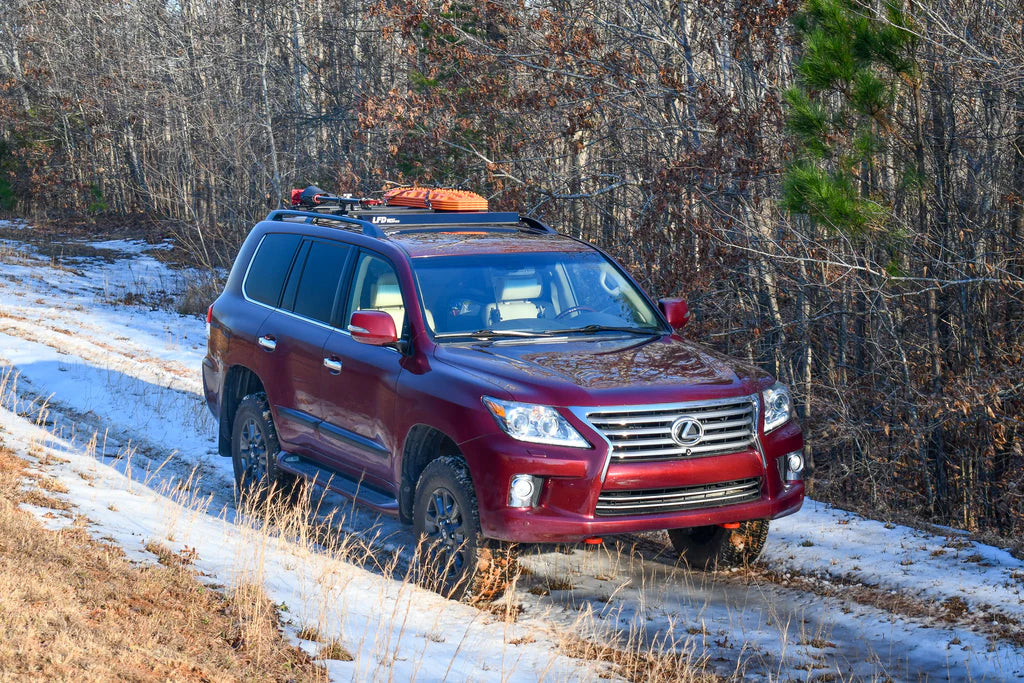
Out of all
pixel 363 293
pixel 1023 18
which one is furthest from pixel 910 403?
pixel 363 293

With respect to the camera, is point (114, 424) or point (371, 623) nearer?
point (371, 623)

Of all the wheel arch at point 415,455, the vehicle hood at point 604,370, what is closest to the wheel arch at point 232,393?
the wheel arch at point 415,455

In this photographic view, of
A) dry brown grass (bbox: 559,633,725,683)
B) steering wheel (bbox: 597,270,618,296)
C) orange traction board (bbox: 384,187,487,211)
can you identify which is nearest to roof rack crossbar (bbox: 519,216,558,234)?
orange traction board (bbox: 384,187,487,211)

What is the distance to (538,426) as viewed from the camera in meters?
5.46

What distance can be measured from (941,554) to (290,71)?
23952mm

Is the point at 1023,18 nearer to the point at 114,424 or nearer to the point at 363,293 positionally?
the point at 363,293

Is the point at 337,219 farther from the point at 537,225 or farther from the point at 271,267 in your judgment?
the point at 537,225

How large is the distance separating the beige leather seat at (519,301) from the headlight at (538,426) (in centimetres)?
118

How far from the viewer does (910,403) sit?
388 inches

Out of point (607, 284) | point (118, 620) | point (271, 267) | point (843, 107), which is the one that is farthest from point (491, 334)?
point (843, 107)

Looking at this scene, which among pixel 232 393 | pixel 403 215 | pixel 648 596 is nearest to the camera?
pixel 648 596

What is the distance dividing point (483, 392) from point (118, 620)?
201 cm

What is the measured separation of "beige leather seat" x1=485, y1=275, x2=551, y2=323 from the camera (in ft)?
21.7

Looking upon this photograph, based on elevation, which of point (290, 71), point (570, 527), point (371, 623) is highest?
point (290, 71)
